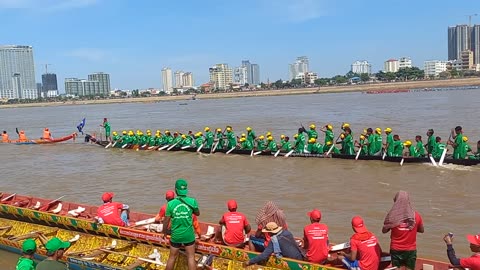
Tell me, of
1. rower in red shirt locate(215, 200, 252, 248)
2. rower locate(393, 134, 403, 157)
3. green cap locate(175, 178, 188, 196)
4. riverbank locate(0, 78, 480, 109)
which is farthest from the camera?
riverbank locate(0, 78, 480, 109)

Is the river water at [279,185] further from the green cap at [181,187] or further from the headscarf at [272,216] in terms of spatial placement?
the green cap at [181,187]

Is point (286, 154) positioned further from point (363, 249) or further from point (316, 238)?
point (363, 249)

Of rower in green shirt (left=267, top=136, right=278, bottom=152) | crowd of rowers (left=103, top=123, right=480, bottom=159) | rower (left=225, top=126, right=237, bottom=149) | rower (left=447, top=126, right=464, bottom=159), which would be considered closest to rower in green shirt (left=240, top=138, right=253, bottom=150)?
crowd of rowers (left=103, top=123, right=480, bottom=159)

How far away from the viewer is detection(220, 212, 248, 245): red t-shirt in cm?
819

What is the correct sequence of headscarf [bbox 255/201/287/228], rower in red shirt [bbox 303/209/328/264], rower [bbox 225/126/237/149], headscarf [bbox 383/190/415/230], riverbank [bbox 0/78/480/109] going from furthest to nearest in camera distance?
riverbank [bbox 0/78/480/109], rower [bbox 225/126/237/149], rower in red shirt [bbox 303/209/328/264], headscarf [bbox 255/201/287/228], headscarf [bbox 383/190/415/230]

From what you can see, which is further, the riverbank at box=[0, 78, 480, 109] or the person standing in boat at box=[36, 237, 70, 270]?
the riverbank at box=[0, 78, 480, 109]

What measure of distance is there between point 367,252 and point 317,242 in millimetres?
878

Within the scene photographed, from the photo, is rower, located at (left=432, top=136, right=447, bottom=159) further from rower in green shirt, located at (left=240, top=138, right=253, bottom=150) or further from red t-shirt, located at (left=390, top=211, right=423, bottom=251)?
red t-shirt, located at (left=390, top=211, right=423, bottom=251)

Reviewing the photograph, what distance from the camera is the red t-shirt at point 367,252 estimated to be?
671 cm

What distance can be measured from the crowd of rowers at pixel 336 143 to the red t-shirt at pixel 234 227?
1181cm

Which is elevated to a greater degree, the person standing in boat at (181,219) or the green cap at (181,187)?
the green cap at (181,187)

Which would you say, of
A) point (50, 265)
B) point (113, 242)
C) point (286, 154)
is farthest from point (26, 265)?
point (286, 154)

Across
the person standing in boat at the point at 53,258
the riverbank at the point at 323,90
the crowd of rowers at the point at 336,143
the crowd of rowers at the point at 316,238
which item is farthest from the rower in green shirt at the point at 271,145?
the riverbank at the point at 323,90

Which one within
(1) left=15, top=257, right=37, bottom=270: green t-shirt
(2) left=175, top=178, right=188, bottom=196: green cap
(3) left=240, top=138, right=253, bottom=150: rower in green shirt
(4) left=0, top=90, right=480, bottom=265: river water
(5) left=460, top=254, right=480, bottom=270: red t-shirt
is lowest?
(4) left=0, top=90, right=480, bottom=265: river water
